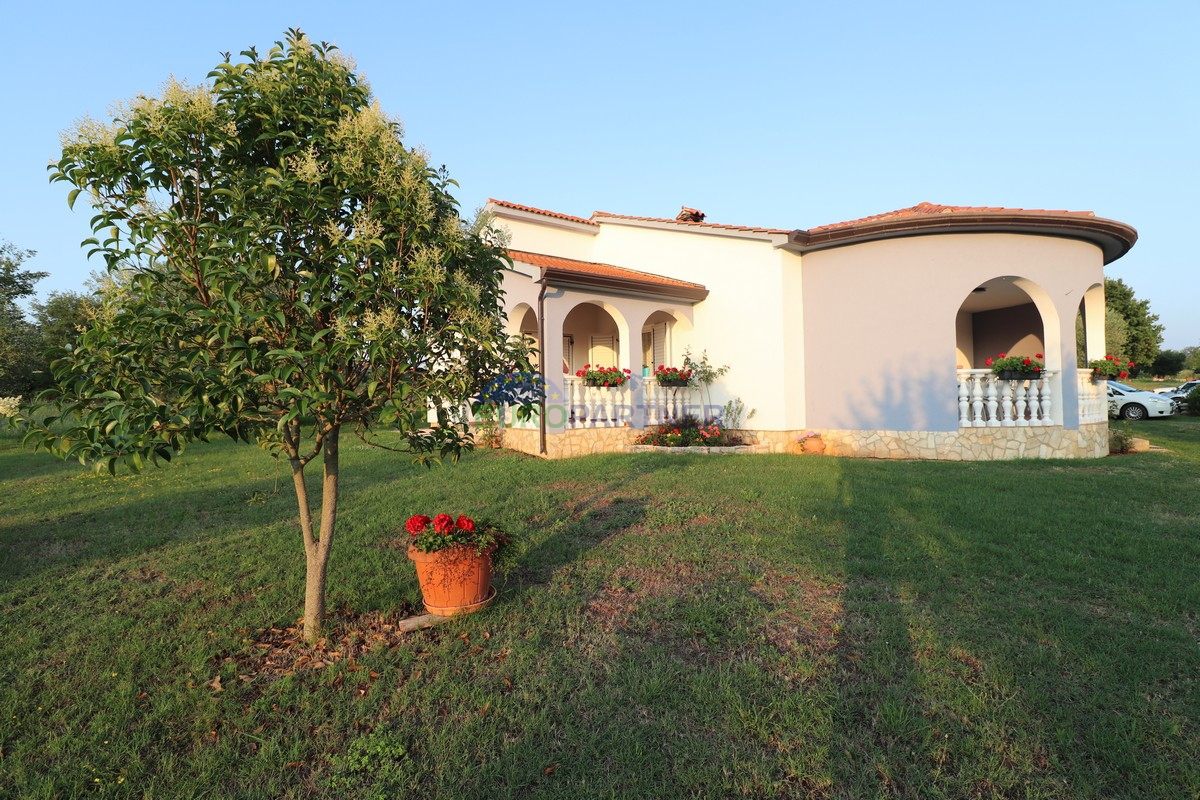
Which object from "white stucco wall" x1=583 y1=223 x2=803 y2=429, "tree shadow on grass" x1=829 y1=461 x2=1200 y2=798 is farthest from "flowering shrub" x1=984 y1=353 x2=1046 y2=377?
"tree shadow on grass" x1=829 y1=461 x2=1200 y2=798

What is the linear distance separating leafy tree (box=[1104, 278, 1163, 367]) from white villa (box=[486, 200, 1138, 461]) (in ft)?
96.1

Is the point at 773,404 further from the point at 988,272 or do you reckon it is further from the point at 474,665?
the point at 474,665

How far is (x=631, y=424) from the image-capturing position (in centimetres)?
1153

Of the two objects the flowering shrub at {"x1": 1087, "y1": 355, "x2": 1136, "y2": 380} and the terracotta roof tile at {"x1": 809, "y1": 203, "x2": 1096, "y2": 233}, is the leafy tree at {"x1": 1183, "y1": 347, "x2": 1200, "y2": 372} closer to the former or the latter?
the flowering shrub at {"x1": 1087, "y1": 355, "x2": 1136, "y2": 380}

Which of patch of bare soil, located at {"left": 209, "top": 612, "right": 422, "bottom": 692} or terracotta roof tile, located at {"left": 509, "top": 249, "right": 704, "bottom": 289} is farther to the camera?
terracotta roof tile, located at {"left": 509, "top": 249, "right": 704, "bottom": 289}

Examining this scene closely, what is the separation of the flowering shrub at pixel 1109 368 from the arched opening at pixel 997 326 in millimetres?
1930

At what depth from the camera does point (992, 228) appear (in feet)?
31.9

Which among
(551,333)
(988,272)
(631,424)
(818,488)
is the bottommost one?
(818,488)

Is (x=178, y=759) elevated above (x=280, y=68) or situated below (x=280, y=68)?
below

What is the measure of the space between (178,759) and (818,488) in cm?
654

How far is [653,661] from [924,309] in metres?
8.98

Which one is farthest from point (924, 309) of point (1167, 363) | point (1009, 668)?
point (1167, 363)

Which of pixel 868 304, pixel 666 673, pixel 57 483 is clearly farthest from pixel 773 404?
pixel 57 483

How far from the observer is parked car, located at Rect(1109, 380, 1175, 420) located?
1945 centimetres
